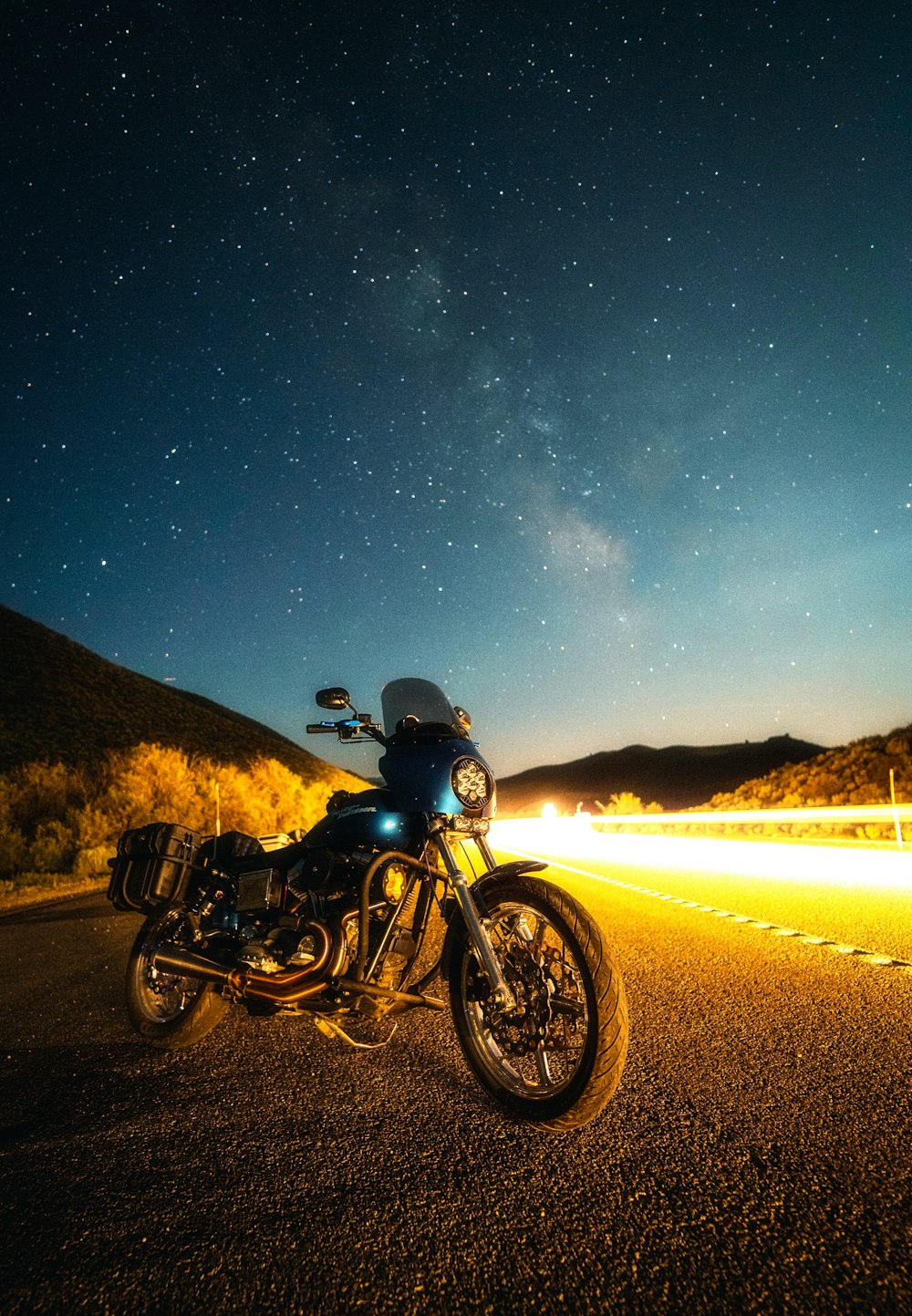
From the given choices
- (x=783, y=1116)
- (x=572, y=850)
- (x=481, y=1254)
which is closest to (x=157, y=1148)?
(x=481, y=1254)

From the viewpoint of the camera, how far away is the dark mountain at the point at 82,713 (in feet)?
112

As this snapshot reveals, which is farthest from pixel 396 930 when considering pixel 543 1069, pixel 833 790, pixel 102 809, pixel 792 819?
pixel 833 790

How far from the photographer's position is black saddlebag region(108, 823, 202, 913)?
3799 millimetres

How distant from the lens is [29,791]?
1576 cm

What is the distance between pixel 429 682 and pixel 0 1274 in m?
2.90

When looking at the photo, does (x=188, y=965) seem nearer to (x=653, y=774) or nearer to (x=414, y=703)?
(x=414, y=703)

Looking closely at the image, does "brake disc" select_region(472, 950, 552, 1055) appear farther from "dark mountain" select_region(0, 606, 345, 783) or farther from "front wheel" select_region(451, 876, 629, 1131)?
"dark mountain" select_region(0, 606, 345, 783)

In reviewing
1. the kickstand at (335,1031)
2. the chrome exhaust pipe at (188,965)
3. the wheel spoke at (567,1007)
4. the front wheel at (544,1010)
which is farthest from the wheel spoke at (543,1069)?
the chrome exhaust pipe at (188,965)

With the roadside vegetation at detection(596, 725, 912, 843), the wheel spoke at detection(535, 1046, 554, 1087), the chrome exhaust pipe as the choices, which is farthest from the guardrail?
the chrome exhaust pipe

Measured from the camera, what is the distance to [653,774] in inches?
4031

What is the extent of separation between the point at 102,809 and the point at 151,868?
1335 centimetres

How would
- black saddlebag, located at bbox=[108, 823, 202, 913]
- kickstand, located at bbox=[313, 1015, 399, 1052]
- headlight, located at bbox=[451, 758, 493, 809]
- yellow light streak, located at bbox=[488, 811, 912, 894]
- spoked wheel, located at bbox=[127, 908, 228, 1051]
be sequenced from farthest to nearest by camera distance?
1. yellow light streak, located at bbox=[488, 811, 912, 894]
2. black saddlebag, located at bbox=[108, 823, 202, 913]
3. spoked wheel, located at bbox=[127, 908, 228, 1051]
4. kickstand, located at bbox=[313, 1015, 399, 1052]
5. headlight, located at bbox=[451, 758, 493, 809]

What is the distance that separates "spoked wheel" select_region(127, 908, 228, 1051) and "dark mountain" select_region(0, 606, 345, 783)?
99.3 feet

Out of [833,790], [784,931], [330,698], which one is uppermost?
[330,698]
